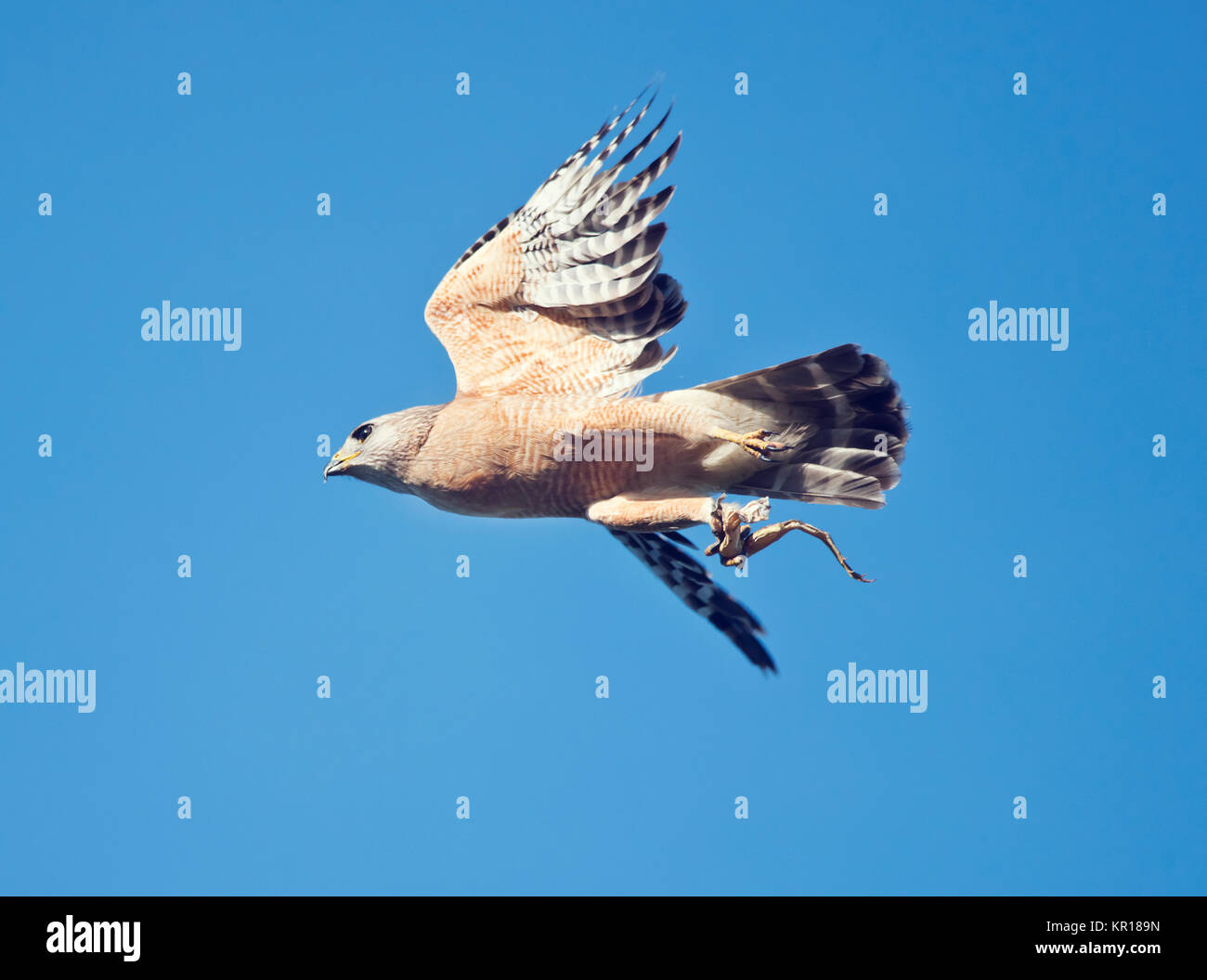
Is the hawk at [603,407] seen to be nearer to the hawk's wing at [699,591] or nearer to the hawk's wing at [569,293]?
the hawk's wing at [569,293]

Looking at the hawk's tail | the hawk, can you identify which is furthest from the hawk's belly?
the hawk's tail

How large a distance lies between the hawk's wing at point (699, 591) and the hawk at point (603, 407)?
3.90 ft

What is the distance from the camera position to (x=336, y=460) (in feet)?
30.1

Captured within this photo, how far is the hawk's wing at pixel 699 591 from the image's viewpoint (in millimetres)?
10227

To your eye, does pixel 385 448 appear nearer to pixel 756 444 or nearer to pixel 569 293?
pixel 569 293

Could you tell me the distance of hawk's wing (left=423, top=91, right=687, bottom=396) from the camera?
934 centimetres

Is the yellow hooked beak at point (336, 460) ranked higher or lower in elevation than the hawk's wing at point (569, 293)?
lower

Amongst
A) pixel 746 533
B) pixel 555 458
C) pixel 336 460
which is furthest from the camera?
pixel 336 460

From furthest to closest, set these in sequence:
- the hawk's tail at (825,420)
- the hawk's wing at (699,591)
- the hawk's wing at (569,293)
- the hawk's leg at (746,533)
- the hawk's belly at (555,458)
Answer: the hawk's wing at (699,591)
the hawk's wing at (569,293)
the hawk's belly at (555,458)
the hawk's tail at (825,420)
the hawk's leg at (746,533)

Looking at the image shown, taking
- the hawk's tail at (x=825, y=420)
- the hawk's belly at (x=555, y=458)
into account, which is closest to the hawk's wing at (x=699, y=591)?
the hawk's belly at (x=555, y=458)

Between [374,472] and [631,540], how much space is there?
2.28 meters

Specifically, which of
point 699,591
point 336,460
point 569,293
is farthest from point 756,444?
point 336,460

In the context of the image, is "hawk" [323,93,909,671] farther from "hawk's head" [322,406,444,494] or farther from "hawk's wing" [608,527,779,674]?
"hawk's wing" [608,527,779,674]

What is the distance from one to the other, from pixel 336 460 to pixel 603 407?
1.70 metres
